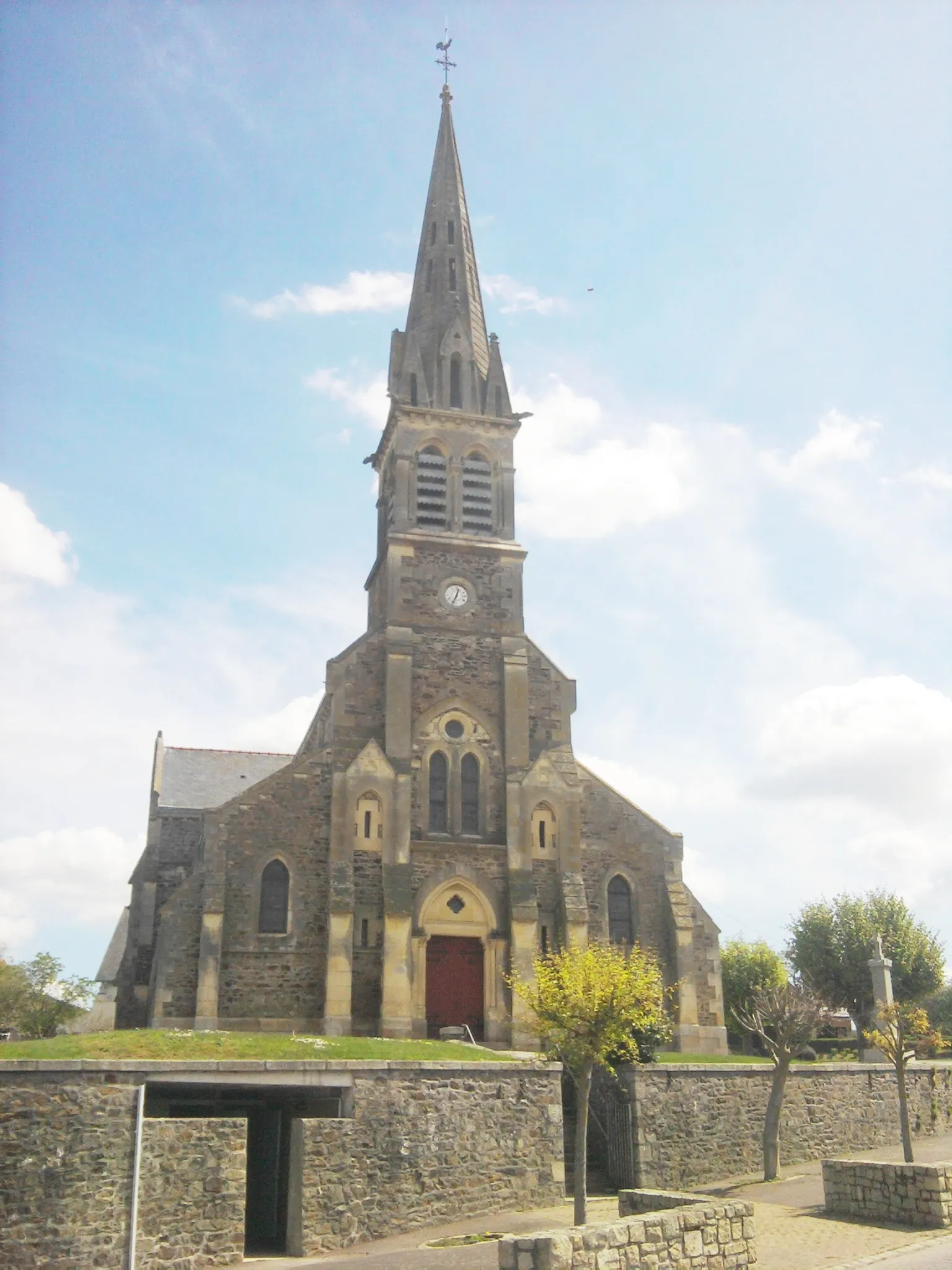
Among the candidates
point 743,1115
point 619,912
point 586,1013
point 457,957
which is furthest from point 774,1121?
point 457,957

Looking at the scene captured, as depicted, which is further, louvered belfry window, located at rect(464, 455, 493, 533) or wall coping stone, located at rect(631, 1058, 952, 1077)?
louvered belfry window, located at rect(464, 455, 493, 533)

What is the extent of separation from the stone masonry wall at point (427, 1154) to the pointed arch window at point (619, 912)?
1102 centimetres

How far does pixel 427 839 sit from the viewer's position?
104 ft

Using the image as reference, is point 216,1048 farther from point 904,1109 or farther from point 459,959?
point 904,1109

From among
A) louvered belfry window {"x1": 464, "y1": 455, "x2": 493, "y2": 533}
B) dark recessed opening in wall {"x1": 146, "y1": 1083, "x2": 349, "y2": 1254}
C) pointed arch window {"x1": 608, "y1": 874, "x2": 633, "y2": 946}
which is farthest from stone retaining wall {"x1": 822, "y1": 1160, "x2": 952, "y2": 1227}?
louvered belfry window {"x1": 464, "y1": 455, "x2": 493, "y2": 533}

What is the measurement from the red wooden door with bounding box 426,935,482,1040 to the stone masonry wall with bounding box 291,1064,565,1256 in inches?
369

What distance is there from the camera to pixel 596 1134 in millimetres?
23688

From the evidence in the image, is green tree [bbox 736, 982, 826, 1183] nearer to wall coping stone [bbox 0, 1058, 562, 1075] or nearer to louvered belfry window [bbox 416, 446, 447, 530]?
wall coping stone [bbox 0, 1058, 562, 1075]

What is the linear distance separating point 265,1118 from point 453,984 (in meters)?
10.4

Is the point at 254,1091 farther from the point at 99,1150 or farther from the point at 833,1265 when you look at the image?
the point at 833,1265

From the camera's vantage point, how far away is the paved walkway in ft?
49.6

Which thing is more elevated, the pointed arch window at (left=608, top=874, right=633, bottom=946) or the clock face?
the clock face

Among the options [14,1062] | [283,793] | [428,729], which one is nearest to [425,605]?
[428,729]

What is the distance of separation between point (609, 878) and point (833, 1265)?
715 inches
